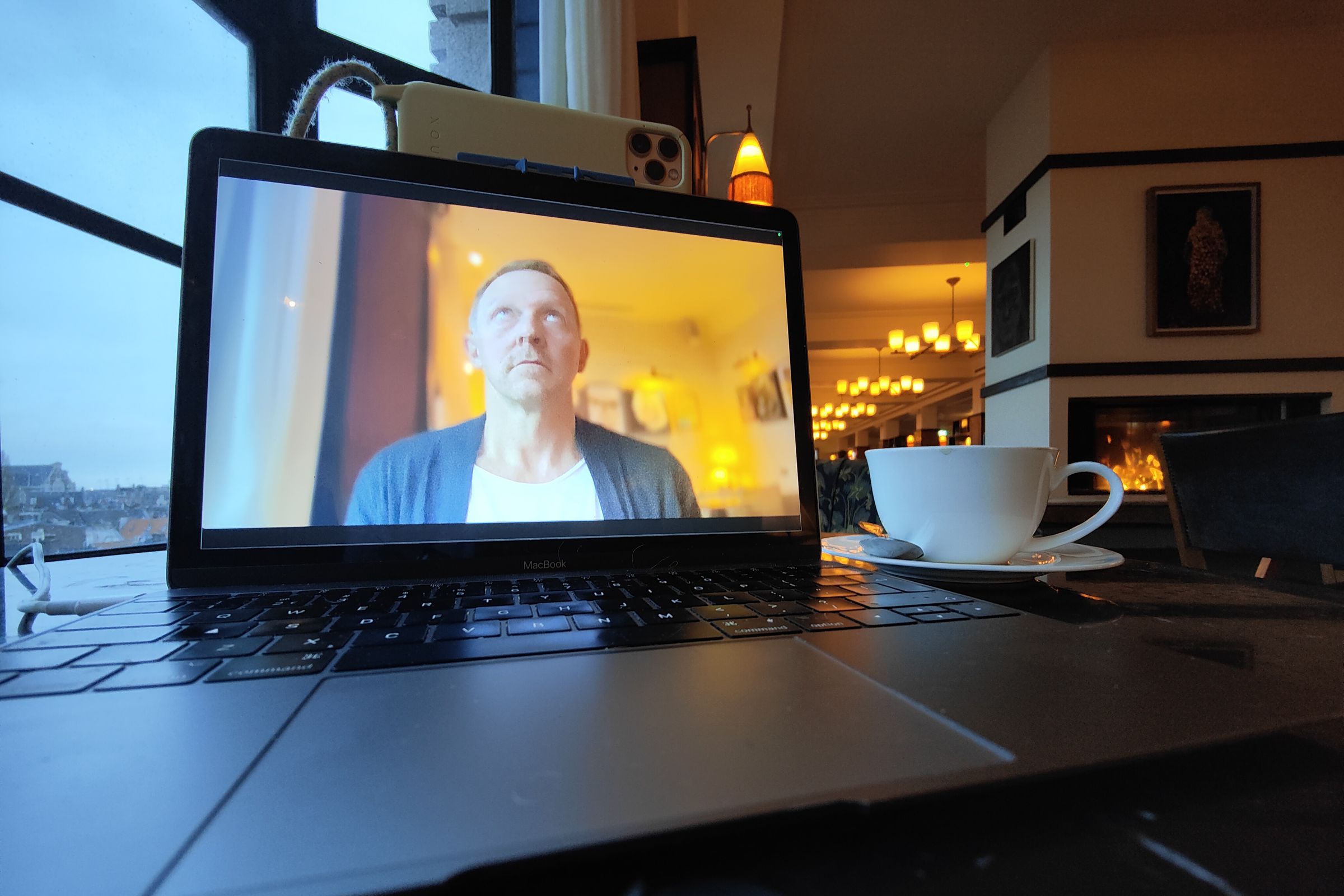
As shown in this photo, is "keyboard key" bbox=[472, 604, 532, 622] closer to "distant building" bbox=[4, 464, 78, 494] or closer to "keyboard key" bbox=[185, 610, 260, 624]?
"keyboard key" bbox=[185, 610, 260, 624]

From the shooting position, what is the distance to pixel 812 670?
0.17 meters

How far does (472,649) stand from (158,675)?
0.08 m

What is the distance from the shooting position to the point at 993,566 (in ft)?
1.16

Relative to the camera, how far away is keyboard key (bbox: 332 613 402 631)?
21 cm

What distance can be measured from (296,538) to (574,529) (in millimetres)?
148

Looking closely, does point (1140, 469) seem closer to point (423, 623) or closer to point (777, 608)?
point (777, 608)

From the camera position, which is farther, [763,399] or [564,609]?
[763,399]

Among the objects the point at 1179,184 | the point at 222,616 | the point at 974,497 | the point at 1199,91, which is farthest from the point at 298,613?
the point at 1199,91

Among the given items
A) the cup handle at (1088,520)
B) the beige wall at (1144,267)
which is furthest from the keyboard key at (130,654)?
the beige wall at (1144,267)

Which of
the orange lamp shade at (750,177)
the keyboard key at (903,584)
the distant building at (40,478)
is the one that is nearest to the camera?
the keyboard key at (903,584)

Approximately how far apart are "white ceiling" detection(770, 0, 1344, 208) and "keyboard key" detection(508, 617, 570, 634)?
8.02ft

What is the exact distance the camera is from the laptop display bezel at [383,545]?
30 centimetres

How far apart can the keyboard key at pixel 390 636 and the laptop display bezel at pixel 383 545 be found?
0.12 meters

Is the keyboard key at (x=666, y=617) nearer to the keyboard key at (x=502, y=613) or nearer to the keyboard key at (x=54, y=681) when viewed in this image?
the keyboard key at (x=502, y=613)
